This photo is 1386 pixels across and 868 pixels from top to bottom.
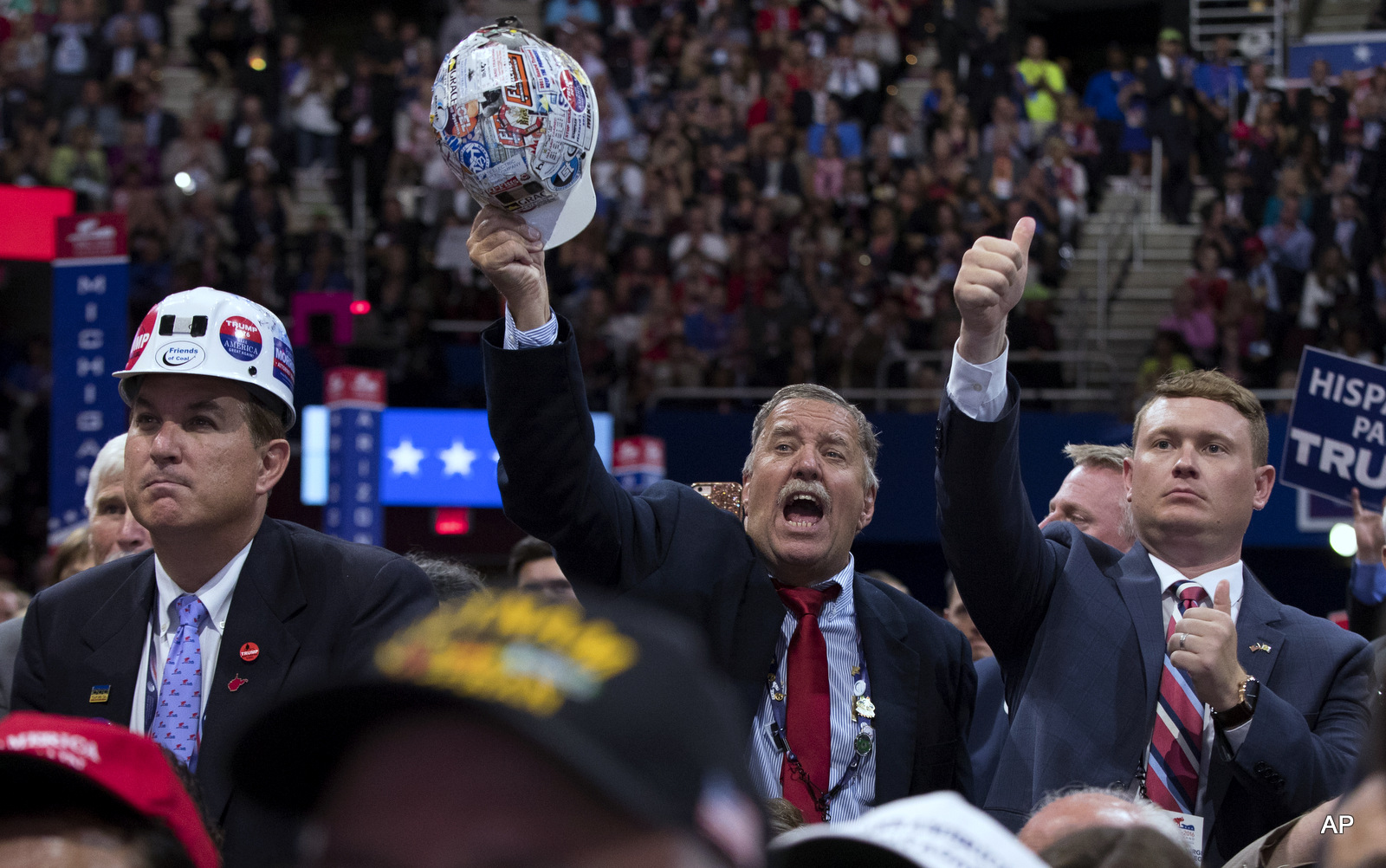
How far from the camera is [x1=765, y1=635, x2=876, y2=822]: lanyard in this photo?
2.80m

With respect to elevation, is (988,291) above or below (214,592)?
above

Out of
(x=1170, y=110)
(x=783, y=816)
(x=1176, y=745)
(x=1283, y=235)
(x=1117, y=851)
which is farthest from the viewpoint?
(x=1170, y=110)

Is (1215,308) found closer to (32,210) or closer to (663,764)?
(32,210)

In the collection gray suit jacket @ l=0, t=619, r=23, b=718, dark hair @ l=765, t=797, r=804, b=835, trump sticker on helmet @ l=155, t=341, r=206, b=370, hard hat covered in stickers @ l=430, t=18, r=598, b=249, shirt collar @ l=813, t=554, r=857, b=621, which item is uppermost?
hard hat covered in stickers @ l=430, t=18, r=598, b=249

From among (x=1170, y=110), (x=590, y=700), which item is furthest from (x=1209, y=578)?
(x=1170, y=110)

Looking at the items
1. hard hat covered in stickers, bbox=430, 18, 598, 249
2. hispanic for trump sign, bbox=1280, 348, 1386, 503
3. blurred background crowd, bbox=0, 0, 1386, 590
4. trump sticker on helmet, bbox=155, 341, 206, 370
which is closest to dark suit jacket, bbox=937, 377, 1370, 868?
hard hat covered in stickers, bbox=430, 18, 598, 249

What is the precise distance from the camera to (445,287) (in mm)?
12016

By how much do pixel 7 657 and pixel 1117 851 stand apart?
2.62 meters

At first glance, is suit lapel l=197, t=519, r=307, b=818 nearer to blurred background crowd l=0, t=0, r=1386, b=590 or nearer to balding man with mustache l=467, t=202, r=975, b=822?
balding man with mustache l=467, t=202, r=975, b=822

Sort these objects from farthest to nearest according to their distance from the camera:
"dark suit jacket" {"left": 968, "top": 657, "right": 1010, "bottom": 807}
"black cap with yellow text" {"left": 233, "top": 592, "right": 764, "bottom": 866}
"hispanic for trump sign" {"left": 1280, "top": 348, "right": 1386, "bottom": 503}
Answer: "hispanic for trump sign" {"left": 1280, "top": 348, "right": 1386, "bottom": 503} < "dark suit jacket" {"left": 968, "top": 657, "right": 1010, "bottom": 807} < "black cap with yellow text" {"left": 233, "top": 592, "right": 764, "bottom": 866}

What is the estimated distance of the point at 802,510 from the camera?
3082 millimetres

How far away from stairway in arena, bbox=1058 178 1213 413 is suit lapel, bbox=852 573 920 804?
9485 mm

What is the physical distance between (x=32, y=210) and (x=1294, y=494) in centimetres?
921

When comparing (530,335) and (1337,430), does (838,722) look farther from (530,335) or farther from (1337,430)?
(1337,430)
